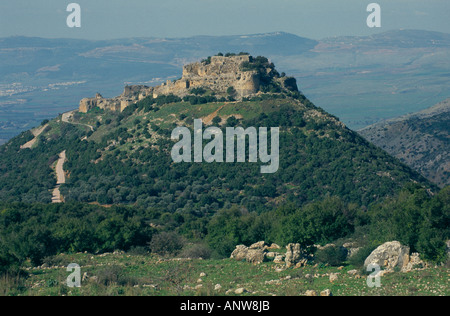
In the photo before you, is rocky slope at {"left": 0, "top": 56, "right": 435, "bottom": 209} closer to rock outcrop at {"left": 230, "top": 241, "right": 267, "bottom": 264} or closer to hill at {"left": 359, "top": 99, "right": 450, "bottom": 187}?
rock outcrop at {"left": 230, "top": 241, "right": 267, "bottom": 264}

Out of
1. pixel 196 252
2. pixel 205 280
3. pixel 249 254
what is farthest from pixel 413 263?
pixel 196 252

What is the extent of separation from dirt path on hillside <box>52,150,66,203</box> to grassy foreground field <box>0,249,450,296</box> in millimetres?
34684

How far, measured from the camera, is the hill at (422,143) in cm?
9297

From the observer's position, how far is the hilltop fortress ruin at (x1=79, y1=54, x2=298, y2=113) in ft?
239

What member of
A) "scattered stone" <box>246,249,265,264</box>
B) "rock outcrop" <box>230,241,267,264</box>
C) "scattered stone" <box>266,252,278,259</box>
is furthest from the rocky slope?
"scattered stone" <box>246,249,265,264</box>

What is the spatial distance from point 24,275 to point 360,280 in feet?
41.4

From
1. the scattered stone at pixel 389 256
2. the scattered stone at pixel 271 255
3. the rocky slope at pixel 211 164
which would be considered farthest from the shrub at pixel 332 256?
the rocky slope at pixel 211 164

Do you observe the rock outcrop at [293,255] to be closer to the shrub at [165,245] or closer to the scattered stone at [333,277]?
the scattered stone at [333,277]

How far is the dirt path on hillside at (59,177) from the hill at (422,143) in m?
47.4

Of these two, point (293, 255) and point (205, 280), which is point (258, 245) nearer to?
point (293, 255)

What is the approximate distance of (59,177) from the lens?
72.2m
